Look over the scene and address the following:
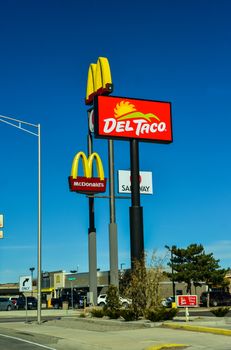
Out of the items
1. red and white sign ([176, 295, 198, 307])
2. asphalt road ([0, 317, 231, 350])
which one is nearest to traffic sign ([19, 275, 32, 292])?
asphalt road ([0, 317, 231, 350])

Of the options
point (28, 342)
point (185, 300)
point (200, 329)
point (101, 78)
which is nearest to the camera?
point (28, 342)

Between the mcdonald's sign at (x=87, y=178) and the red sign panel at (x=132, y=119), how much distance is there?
12.6 metres

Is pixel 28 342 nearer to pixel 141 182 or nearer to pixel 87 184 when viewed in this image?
pixel 87 184

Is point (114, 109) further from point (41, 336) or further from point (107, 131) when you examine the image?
point (41, 336)

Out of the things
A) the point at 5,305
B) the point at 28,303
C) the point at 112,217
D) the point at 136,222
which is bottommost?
the point at 5,305

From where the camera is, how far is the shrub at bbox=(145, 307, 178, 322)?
23733mm

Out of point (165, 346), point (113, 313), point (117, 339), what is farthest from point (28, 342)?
point (113, 313)

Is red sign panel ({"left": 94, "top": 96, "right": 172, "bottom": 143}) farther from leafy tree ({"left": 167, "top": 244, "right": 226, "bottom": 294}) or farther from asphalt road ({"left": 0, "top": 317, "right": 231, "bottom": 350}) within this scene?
leafy tree ({"left": 167, "top": 244, "right": 226, "bottom": 294})

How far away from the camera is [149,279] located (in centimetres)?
2648

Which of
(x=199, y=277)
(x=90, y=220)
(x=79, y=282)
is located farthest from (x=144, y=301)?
(x=79, y=282)

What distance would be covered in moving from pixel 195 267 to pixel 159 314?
122 feet

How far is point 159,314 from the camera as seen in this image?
2384 centimetres

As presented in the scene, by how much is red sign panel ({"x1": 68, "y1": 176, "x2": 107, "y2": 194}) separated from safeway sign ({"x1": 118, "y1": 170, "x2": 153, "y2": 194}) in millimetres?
2202

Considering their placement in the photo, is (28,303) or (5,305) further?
(28,303)
